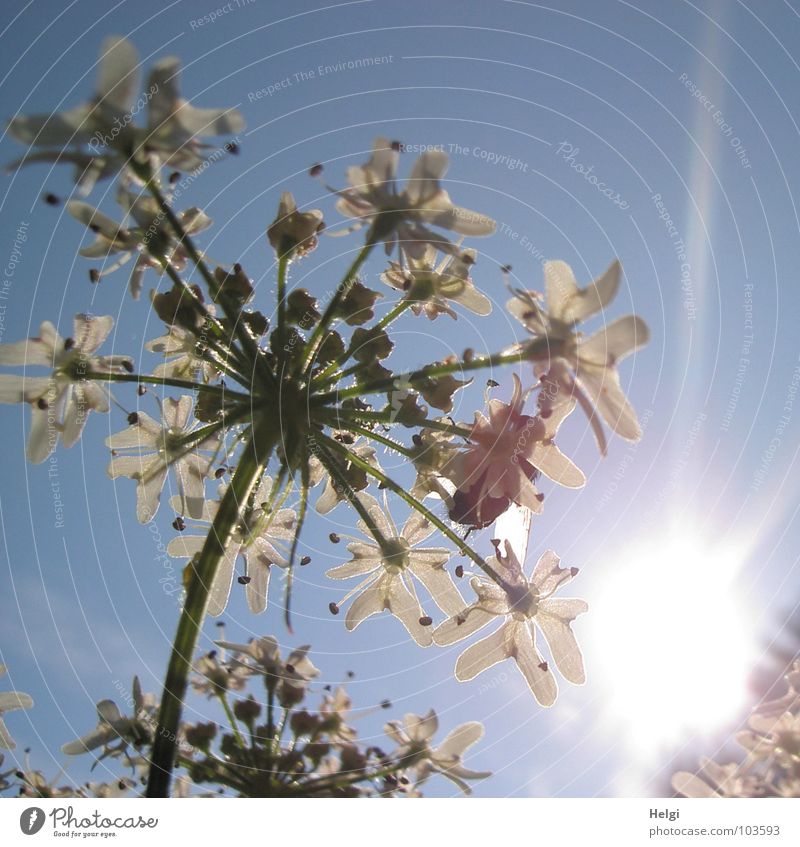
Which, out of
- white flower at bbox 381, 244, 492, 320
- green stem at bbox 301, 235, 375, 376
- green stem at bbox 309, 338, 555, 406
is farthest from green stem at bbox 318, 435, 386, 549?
white flower at bbox 381, 244, 492, 320

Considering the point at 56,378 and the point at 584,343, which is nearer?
the point at 584,343

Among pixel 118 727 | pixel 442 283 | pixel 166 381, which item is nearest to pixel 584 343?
pixel 442 283

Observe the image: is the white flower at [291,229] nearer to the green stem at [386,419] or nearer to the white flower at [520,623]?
the green stem at [386,419]

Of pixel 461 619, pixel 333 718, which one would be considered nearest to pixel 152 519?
pixel 333 718

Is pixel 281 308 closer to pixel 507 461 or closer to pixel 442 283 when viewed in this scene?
pixel 442 283

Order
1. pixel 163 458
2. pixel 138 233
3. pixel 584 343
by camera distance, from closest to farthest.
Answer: pixel 584 343 < pixel 138 233 < pixel 163 458

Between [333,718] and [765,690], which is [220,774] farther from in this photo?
[765,690]

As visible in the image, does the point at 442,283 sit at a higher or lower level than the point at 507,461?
higher

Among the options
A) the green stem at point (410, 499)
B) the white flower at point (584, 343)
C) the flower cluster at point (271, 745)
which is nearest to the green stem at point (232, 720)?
the flower cluster at point (271, 745)
